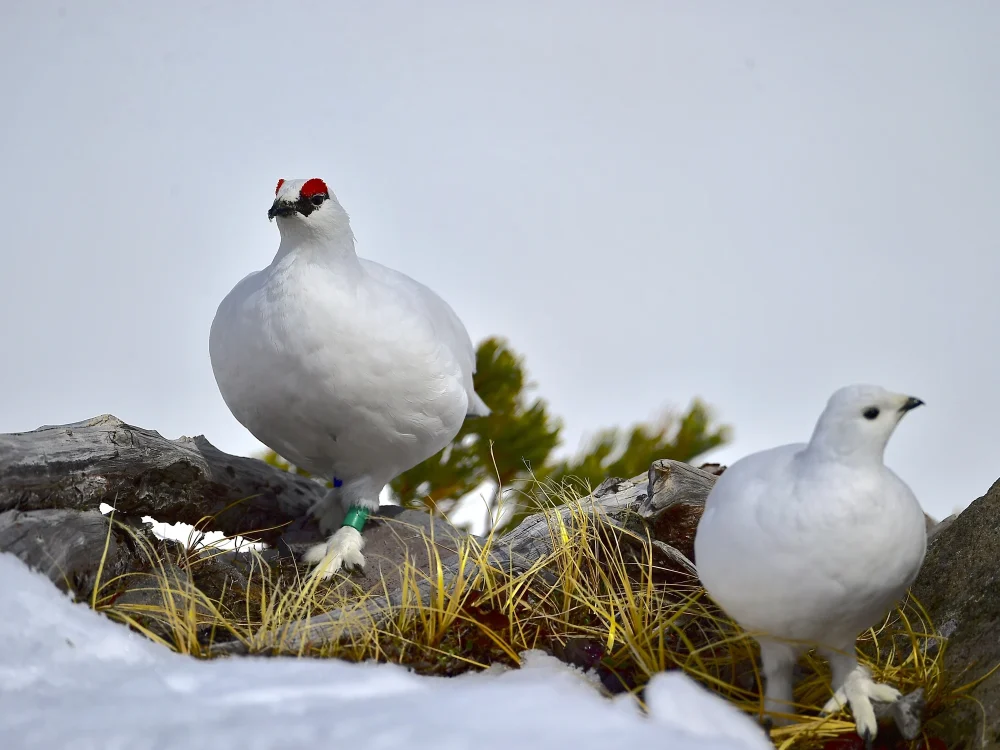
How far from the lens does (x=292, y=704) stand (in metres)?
1.75

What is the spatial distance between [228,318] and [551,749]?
172 cm

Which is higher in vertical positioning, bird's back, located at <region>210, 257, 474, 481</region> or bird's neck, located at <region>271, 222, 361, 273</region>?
bird's neck, located at <region>271, 222, 361, 273</region>

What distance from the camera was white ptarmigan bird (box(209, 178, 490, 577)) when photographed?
267cm

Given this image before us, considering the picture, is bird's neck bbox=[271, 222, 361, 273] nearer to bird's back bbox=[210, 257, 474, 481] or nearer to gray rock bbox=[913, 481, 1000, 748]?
bird's back bbox=[210, 257, 474, 481]

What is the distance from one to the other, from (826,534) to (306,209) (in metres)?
1.66

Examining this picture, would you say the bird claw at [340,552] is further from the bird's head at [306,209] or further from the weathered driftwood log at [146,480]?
the bird's head at [306,209]

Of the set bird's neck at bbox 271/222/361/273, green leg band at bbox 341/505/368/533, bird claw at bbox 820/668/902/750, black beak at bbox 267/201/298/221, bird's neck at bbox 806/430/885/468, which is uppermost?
black beak at bbox 267/201/298/221

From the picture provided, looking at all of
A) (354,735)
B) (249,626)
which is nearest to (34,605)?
(249,626)

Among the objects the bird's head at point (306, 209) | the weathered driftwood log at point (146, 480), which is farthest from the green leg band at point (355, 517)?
the bird's head at point (306, 209)

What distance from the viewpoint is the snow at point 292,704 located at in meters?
1.63

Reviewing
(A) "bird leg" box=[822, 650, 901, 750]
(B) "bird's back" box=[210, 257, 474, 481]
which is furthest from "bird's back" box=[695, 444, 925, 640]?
(B) "bird's back" box=[210, 257, 474, 481]

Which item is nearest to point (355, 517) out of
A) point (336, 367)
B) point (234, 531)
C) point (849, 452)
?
point (234, 531)

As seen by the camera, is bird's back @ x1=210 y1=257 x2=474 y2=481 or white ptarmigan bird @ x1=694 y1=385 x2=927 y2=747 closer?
white ptarmigan bird @ x1=694 y1=385 x2=927 y2=747

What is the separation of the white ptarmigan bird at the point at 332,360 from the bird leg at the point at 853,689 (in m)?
1.34
